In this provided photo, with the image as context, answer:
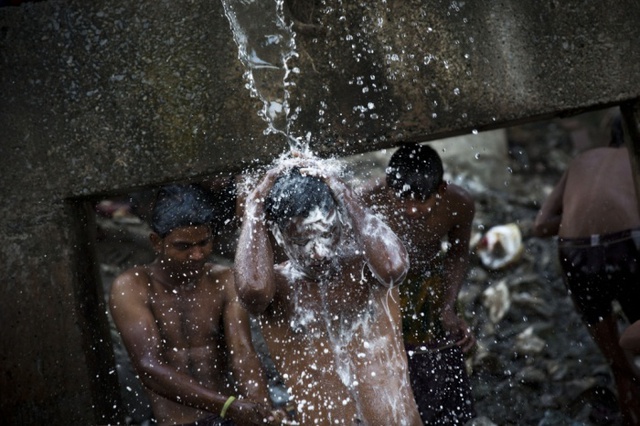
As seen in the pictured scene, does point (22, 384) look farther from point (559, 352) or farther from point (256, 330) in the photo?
point (559, 352)

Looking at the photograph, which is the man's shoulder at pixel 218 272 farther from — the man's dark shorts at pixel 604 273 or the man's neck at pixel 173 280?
the man's dark shorts at pixel 604 273

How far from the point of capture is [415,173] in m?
4.52

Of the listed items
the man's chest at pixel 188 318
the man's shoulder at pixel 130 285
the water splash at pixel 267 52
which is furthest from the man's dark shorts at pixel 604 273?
the man's shoulder at pixel 130 285

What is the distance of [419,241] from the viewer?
4.76m

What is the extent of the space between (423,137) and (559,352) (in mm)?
2754

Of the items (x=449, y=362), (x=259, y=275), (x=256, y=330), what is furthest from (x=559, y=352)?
(x=259, y=275)

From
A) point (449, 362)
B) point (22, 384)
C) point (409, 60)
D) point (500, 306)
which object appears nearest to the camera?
point (409, 60)

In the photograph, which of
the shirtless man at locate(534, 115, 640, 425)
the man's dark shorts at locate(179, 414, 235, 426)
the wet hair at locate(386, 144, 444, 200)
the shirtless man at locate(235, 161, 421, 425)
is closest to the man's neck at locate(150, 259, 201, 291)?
the man's dark shorts at locate(179, 414, 235, 426)

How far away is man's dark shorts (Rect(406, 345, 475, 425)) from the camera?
15.2 feet

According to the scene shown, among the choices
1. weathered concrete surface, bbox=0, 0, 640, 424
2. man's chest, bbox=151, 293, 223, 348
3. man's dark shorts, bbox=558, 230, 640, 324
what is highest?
weathered concrete surface, bbox=0, 0, 640, 424

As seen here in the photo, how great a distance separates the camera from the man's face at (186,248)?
4.19 metres

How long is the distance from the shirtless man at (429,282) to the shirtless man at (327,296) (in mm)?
994

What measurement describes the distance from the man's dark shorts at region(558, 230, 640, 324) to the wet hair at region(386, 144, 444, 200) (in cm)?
111

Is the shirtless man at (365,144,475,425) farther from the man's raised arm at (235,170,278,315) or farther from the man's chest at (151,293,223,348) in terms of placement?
the man's raised arm at (235,170,278,315)
